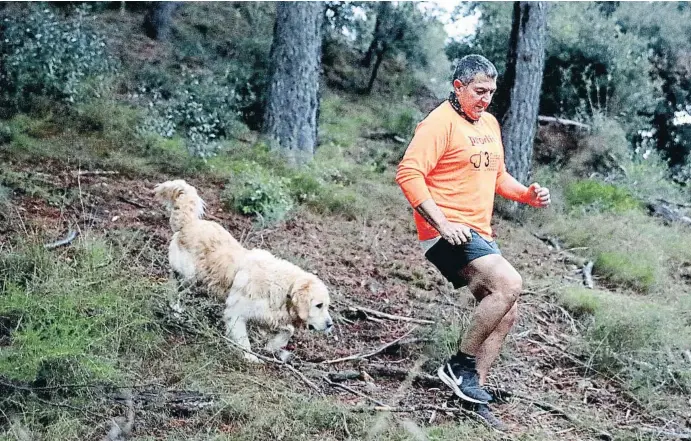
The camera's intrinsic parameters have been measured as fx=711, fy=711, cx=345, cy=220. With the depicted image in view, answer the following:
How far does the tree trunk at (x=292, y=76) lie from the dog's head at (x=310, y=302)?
535 cm

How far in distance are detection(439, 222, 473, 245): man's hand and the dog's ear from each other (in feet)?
4.16

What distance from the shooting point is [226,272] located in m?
5.12

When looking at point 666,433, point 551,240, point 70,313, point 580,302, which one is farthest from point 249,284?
point 551,240

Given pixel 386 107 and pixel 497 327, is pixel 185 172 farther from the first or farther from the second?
pixel 386 107

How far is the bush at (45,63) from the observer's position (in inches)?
371

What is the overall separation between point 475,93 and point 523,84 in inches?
237

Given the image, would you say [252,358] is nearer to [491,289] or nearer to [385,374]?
[385,374]

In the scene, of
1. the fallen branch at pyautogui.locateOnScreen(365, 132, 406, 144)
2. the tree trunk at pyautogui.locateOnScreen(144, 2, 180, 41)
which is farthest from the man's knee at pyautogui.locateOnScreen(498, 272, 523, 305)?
the tree trunk at pyautogui.locateOnScreen(144, 2, 180, 41)

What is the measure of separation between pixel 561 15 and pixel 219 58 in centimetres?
727

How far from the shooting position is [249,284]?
4914 mm

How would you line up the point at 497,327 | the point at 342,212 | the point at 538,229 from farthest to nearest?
the point at 538,229 → the point at 342,212 → the point at 497,327

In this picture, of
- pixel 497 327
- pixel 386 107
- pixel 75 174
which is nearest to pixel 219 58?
pixel 386 107

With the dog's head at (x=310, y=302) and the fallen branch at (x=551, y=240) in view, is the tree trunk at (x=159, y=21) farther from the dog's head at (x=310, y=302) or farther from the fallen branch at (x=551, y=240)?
the dog's head at (x=310, y=302)

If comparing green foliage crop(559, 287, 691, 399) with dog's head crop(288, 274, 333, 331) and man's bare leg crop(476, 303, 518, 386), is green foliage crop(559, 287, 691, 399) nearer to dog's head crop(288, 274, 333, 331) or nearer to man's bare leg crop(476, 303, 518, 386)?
man's bare leg crop(476, 303, 518, 386)
